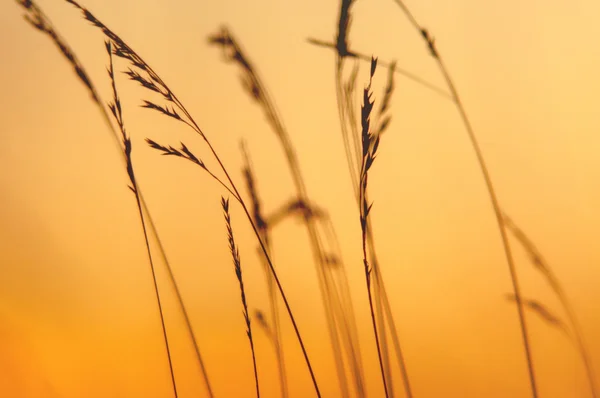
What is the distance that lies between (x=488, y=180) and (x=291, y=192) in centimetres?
29

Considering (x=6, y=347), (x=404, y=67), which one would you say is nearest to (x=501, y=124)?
(x=404, y=67)

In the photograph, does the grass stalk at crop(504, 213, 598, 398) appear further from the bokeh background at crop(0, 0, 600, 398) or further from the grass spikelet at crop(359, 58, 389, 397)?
the grass spikelet at crop(359, 58, 389, 397)

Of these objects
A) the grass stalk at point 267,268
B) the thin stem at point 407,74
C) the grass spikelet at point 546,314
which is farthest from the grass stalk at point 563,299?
the grass stalk at point 267,268

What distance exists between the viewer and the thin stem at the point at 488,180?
2.20 ft

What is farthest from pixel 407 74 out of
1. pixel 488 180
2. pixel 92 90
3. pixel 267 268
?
pixel 92 90

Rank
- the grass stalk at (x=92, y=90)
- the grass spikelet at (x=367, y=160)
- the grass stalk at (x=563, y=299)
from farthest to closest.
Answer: the grass stalk at (x=92, y=90), the grass stalk at (x=563, y=299), the grass spikelet at (x=367, y=160)

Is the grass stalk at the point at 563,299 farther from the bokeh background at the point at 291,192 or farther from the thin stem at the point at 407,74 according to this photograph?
the thin stem at the point at 407,74

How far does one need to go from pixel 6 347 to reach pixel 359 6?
0.81 metres

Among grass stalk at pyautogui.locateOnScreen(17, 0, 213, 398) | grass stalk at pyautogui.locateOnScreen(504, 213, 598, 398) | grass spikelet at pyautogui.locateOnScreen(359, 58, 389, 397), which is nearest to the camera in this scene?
grass spikelet at pyautogui.locateOnScreen(359, 58, 389, 397)

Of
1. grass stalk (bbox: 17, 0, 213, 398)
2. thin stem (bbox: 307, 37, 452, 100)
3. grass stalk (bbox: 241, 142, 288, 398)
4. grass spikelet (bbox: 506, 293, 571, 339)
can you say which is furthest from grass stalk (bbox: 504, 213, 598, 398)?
grass stalk (bbox: 17, 0, 213, 398)

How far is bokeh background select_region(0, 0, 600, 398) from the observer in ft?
2.18

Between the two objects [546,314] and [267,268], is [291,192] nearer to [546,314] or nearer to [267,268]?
[267,268]

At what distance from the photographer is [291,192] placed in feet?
2.38

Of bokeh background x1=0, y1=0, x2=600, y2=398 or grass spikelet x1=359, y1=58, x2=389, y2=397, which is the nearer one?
grass spikelet x1=359, y1=58, x2=389, y2=397
